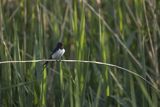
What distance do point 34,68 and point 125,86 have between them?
0.57m

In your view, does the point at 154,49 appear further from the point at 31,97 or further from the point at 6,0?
the point at 6,0

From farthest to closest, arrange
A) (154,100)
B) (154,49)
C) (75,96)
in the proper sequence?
(154,49) → (75,96) → (154,100)

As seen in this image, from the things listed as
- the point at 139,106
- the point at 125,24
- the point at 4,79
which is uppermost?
the point at 125,24

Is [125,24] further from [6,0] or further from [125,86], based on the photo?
[6,0]

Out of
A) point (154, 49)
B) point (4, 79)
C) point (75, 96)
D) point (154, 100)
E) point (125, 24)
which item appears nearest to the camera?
point (154, 100)

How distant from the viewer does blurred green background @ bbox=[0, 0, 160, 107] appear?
2.44 m

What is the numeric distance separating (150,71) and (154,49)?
0.72ft

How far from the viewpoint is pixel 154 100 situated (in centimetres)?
210

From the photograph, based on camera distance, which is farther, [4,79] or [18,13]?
[18,13]

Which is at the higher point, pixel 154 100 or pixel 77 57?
pixel 77 57

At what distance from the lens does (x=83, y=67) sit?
2547 mm

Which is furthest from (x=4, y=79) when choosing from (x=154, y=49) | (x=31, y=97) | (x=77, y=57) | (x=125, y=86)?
(x=154, y=49)

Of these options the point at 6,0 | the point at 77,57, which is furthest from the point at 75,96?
the point at 6,0

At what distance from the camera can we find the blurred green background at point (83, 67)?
2.44 meters
